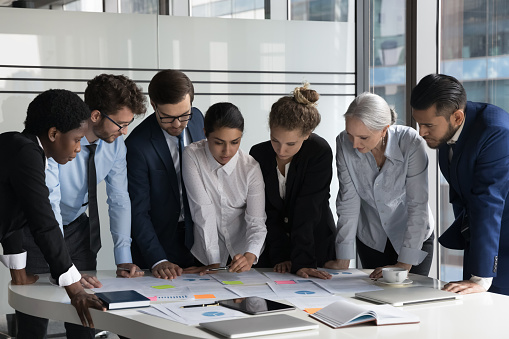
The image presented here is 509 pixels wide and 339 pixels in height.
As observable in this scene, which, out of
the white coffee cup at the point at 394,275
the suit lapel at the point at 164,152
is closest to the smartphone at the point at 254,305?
the white coffee cup at the point at 394,275

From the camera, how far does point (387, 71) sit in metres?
4.81

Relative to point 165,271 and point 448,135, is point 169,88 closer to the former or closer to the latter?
point 165,271

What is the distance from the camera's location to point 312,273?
9.14ft

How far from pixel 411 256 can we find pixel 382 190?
32 cm

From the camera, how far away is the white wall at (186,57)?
4062mm

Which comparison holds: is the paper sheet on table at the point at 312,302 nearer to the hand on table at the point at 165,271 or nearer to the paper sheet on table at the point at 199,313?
the paper sheet on table at the point at 199,313

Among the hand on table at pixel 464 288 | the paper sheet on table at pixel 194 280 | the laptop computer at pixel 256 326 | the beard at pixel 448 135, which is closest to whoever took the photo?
the laptop computer at pixel 256 326

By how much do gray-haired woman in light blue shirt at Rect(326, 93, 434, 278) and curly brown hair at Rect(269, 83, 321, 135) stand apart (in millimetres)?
162

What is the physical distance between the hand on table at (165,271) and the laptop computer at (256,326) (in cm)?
76

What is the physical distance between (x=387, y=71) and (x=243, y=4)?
113 cm

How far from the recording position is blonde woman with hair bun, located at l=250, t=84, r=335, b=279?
288 cm

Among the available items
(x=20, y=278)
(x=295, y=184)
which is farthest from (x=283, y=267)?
(x=20, y=278)

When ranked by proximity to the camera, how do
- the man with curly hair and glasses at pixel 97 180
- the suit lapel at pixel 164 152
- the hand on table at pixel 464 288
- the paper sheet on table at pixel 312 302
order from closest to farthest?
the paper sheet on table at pixel 312 302
the hand on table at pixel 464 288
the man with curly hair and glasses at pixel 97 180
the suit lapel at pixel 164 152

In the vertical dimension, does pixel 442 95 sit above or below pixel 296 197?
above
